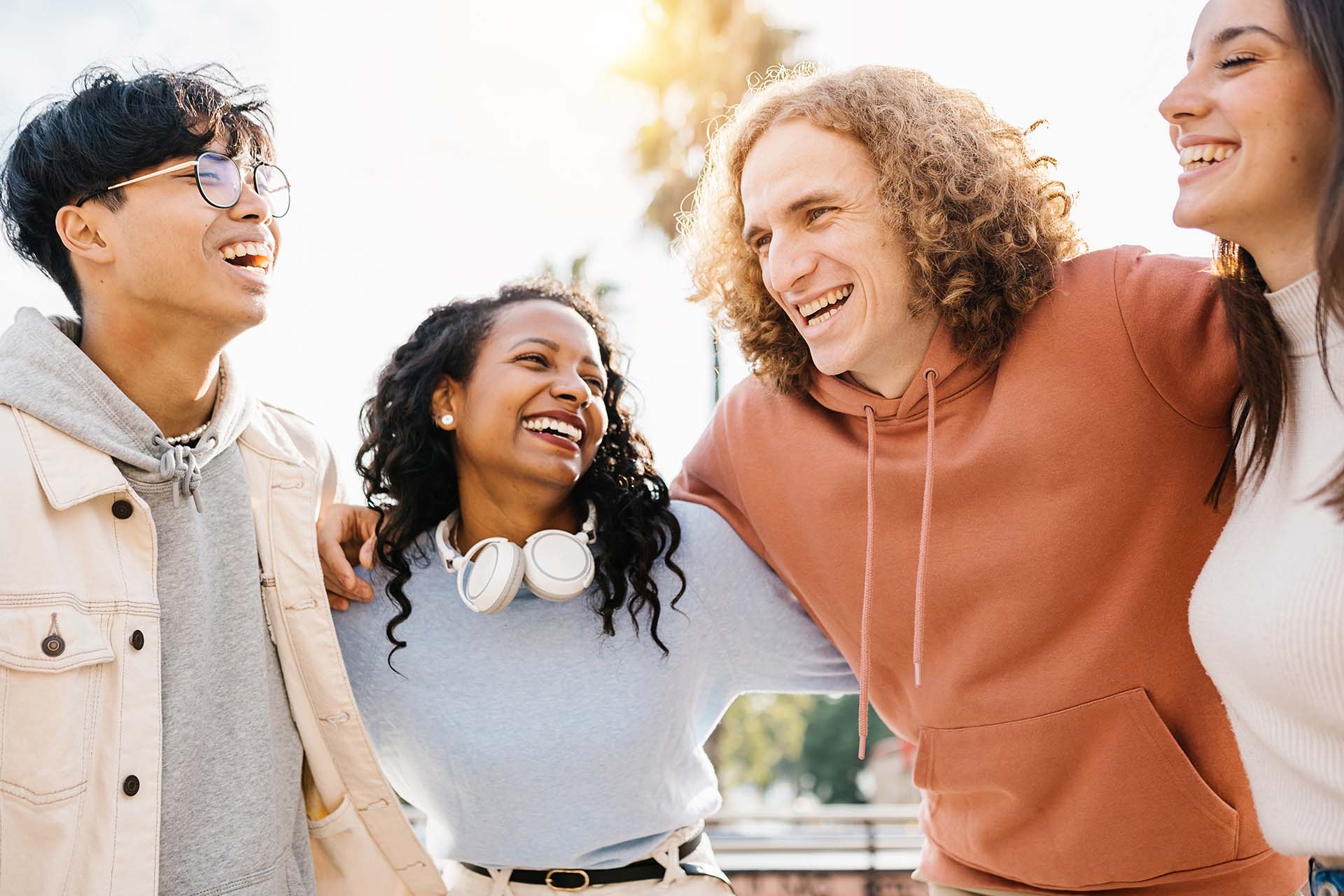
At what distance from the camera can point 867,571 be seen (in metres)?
2.75

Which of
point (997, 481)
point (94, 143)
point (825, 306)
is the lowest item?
point (997, 481)

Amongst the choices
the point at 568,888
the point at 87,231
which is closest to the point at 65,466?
the point at 87,231

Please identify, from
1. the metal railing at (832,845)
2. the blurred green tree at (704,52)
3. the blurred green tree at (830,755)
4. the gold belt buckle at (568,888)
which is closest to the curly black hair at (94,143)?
the gold belt buckle at (568,888)

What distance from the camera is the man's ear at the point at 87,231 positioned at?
2693 millimetres

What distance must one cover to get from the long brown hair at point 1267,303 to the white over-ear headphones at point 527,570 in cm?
163

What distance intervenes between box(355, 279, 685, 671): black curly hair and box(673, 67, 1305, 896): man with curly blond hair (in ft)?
1.23

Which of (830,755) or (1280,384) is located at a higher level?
(1280,384)

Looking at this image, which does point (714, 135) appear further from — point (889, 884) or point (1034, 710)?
point (889, 884)

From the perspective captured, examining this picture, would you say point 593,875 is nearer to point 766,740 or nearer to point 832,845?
point 832,845

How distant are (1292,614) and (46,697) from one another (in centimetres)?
247

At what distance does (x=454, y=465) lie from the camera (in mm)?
3496

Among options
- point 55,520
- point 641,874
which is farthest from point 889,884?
point 55,520

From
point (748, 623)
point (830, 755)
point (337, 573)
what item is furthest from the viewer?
point (830, 755)

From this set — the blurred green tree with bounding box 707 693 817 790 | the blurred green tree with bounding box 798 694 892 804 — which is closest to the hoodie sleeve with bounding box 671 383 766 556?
the blurred green tree with bounding box 798 694 892 804
